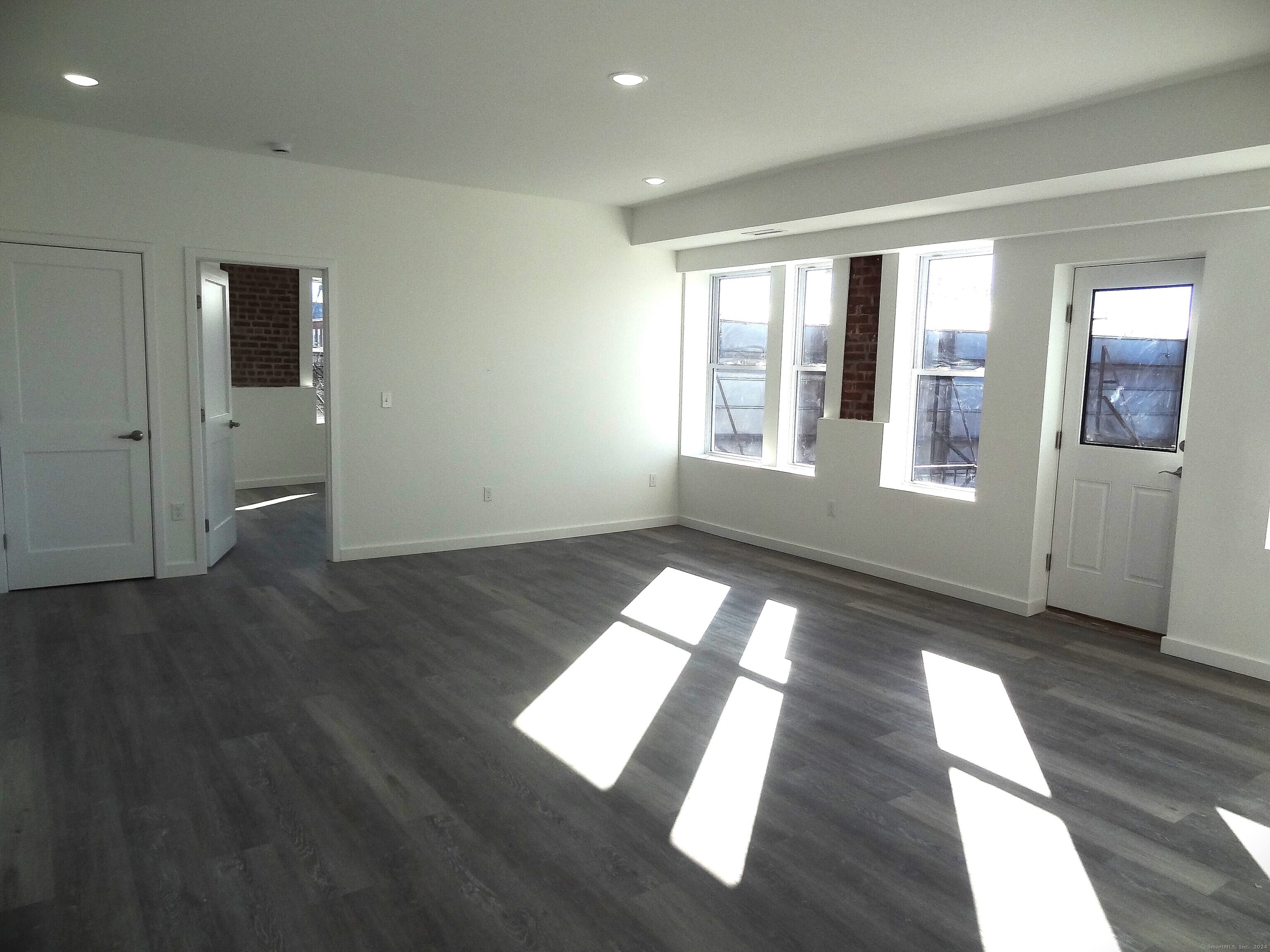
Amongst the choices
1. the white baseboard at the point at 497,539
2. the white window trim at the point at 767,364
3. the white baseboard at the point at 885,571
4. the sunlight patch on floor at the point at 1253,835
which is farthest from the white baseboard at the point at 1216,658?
the white baseboard at the point at 497,539

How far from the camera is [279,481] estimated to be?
31.1 ft

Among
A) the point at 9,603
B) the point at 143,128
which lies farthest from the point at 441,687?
the point at 143,128

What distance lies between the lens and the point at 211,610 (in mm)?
4941

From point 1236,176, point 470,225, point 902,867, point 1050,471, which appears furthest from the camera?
point 470,225

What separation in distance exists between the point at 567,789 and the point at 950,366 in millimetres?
4117

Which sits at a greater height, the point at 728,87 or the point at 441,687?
the point at 728,87

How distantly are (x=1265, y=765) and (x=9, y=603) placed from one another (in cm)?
623

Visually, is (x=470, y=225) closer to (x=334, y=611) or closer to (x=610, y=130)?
(x=610, y=130)

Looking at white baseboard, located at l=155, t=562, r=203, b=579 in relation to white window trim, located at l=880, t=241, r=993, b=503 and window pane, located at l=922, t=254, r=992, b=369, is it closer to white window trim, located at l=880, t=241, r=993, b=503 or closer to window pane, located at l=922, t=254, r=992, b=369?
white window trim, located at l=880, t=241, r=993, b=503

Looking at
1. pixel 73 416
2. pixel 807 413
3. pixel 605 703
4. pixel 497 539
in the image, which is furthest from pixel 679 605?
pixel 73 416

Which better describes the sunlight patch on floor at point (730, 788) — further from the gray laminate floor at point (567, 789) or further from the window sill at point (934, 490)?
the window sill at point (934, 490)

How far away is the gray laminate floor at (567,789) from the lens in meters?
2.29

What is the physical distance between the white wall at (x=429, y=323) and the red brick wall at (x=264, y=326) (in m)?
3.76

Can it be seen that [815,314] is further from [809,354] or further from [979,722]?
[979,722]
